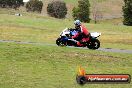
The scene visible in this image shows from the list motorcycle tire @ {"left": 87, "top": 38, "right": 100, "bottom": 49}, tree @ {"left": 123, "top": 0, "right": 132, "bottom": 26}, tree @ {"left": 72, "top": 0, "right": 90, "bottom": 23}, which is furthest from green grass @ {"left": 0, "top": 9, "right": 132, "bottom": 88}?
tree @ {"left": 72, "top": 0, "right": 90, "bottom": 23}

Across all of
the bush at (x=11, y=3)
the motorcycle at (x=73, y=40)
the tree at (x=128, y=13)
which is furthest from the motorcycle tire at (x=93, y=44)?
the bush at (x=11, y=3)

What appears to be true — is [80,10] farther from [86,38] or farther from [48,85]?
[48,85]

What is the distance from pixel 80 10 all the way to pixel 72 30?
104322 mm

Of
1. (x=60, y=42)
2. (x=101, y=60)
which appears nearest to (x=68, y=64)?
(x=101, y=60)

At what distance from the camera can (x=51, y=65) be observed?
71.0 feet

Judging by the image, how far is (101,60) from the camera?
2384 centimetres

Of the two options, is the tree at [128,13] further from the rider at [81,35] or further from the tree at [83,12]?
the rider at [81,35]

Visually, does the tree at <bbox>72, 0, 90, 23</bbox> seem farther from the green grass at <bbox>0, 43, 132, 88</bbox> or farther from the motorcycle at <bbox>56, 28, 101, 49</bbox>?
the green grass at <bbox>0, 43, 132, 88</bbox>

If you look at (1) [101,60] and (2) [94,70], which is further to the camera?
(1) [101,60]

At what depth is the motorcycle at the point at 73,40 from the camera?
28.3 meters

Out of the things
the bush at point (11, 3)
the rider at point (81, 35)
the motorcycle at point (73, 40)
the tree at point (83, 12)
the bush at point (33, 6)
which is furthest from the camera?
the bush at point (33, 6)

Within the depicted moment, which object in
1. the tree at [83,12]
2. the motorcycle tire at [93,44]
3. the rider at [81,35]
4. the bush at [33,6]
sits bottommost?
the bush at [33,6]

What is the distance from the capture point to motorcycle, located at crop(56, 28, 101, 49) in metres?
28.3

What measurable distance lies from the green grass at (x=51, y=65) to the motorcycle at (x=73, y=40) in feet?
8.56
